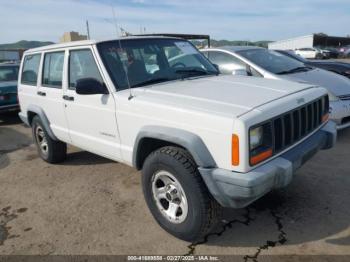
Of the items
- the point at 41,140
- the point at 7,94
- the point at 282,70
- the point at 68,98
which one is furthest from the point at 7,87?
the point at 282,70

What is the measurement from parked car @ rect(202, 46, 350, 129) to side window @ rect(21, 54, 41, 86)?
10.5 ft

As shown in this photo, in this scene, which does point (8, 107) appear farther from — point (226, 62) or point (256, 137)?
point (256, 137)

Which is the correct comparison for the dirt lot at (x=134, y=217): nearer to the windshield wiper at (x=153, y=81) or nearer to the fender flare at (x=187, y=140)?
the fender flare at (x=187, y=140)

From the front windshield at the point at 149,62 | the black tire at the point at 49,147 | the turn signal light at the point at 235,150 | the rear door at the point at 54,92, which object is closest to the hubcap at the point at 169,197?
the turn signal light at the point at 235,150

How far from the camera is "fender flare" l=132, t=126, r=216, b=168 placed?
2703 millimetres

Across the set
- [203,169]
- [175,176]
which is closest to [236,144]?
[203,169]

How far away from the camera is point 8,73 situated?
9.95 metres

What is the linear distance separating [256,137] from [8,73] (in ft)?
30.7

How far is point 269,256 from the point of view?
9.39ft

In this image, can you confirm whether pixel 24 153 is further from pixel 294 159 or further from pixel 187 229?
pixel 294 159

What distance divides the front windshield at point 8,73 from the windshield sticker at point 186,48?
23.9 feet

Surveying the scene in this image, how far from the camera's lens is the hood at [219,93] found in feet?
9.14

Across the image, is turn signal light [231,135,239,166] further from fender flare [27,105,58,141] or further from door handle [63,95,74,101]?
fender flare [27,105,58,141]

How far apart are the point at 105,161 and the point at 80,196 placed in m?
1.23
